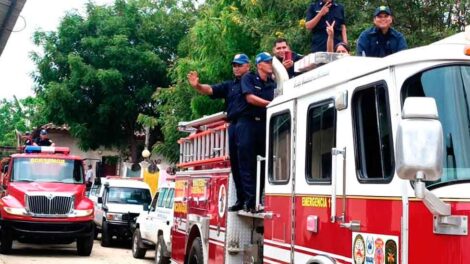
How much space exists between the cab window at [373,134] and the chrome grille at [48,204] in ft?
40.6

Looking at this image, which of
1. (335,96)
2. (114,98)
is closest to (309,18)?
(335,96)

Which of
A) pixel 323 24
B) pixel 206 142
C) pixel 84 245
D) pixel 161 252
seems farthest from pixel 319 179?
pixel 84 245

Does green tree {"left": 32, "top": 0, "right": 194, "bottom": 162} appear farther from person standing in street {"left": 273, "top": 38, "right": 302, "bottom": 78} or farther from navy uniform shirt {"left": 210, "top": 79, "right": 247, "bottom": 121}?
person standing in street {"left": 273, "top": 38, "right": 302, "bottom": 78}

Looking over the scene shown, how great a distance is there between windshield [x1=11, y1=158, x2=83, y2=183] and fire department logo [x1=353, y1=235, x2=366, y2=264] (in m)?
13.0

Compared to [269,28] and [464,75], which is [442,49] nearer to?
[464,75]

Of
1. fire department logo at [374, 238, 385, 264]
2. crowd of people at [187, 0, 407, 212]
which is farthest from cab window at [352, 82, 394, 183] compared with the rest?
crowd of people at [187, 0, 407, 212]

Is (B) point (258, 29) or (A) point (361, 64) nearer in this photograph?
(A) point (361, 64)

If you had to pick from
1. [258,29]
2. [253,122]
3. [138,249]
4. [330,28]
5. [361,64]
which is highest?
[258,29]

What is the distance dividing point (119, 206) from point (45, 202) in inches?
172

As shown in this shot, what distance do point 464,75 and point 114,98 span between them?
24376mm

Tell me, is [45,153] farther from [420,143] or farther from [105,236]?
[420,143]

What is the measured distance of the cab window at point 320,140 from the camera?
551cm

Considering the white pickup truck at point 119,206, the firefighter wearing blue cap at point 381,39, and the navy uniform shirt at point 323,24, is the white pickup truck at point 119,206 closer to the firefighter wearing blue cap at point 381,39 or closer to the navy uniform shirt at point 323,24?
the navy uniform shirt at point 323,24

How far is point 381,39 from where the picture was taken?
6320 millimetres
